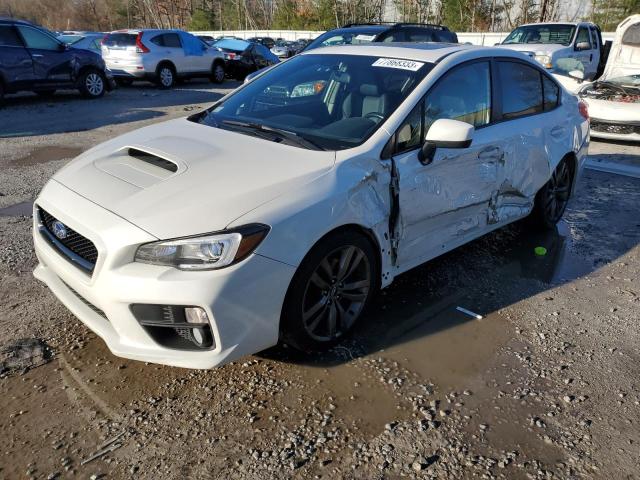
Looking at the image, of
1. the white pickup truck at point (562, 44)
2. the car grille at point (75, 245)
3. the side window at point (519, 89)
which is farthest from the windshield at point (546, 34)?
the car grille at point (75, 245)

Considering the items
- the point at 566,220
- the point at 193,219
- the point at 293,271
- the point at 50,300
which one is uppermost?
the point at 193,219

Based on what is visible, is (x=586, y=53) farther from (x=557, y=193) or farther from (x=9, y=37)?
(x=9, y=37)

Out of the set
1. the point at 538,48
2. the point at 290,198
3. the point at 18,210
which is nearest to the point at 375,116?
the point at 290,198

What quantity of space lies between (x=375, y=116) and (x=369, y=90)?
0.32 meters

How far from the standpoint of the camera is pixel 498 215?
4.23 meters

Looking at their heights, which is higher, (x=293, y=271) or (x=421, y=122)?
(x=421, y=122)

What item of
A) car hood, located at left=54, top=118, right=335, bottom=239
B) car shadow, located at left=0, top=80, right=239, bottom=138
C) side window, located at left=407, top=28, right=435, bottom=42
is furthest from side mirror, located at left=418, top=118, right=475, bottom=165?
side window, located at left=407, top=28, right=435, bottom=42

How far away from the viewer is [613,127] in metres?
8.68

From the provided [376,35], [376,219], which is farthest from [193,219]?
[376,35]

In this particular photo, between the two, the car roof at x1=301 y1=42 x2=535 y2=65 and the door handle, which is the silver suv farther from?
the door handle

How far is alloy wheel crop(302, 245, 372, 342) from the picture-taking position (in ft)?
9.64

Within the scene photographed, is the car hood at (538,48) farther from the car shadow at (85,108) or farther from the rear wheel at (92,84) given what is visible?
the rear wheel at (92,84)

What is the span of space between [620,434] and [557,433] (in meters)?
0.31

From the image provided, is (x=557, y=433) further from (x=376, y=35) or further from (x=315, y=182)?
(x=376, y=35)
